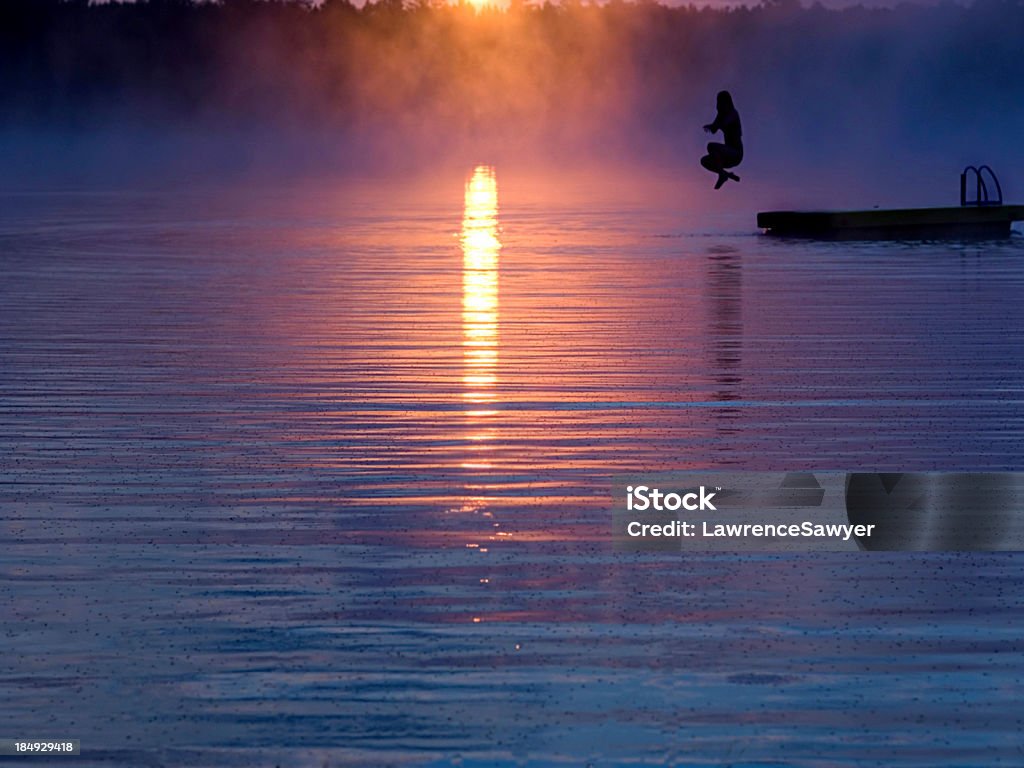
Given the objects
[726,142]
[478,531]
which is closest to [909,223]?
[726,142]

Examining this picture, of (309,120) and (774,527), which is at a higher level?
(309,120)

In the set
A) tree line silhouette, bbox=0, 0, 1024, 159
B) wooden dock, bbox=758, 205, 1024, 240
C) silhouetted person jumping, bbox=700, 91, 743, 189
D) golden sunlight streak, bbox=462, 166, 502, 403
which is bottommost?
golden sunlight streak, bbox=462, 166, 502, 403

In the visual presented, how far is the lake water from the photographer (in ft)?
17.4

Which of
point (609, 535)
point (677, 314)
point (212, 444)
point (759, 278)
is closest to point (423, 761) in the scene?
point (609, 535)

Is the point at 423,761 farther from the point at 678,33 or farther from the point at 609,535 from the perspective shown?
the point at 678,33

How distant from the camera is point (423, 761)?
5000 mm

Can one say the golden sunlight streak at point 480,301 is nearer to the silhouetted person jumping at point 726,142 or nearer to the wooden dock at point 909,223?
the silhouetted person jumping at point 726,142

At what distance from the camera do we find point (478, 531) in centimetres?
756

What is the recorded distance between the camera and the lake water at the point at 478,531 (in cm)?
532

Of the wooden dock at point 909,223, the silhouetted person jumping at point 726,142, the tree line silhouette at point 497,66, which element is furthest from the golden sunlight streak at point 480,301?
the tree line silhouette at point 497,66

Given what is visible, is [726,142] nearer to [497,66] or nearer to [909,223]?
[909,223]

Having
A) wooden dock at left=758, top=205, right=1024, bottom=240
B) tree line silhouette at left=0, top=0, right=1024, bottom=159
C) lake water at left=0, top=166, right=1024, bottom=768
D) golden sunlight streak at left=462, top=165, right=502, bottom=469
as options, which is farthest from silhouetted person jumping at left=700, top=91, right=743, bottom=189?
tree line silhouette at left=0, top=0, right=1024, bottom=159

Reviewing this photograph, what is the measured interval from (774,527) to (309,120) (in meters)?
134

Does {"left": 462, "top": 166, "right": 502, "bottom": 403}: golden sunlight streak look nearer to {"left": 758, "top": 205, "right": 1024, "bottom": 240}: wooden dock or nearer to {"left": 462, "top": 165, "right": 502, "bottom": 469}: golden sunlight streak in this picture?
{"left": 462, "top": 165, "right": 502, "bottom": 469}: golden sunlight streak
